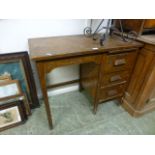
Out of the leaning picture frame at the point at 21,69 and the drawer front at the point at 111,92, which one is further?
the drawer front at the point at 111,92

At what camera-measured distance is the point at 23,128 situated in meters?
1.31

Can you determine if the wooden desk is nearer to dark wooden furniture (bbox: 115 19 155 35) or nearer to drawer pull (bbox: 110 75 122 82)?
drawer pull (bbox: 110 75 122 82)

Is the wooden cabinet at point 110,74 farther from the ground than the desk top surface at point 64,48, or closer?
closer

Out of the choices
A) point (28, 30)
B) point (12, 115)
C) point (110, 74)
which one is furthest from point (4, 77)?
point (110, 74)

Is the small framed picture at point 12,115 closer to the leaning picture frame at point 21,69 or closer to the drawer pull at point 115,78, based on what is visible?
the leaning picture frame at point 21,69

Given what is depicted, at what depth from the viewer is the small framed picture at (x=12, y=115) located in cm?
124

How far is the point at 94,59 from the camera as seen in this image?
105cm

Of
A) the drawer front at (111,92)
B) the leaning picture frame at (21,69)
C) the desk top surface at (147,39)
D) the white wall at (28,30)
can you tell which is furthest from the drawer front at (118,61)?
the leaning picture frame at (21,69)

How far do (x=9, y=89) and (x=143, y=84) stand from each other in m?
1.29

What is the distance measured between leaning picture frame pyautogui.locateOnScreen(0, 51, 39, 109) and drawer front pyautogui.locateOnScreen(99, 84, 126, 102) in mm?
735

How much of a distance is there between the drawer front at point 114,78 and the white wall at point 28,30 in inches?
23.3

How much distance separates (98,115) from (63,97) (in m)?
0.51

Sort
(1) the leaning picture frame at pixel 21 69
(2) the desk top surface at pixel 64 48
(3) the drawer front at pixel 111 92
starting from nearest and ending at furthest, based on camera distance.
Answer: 1. (2) the desk top surface at pixel 64 48
2. (1) the leaning picture frame at pixel 21 69
3. (3) the drawer front at pixel 111 92
